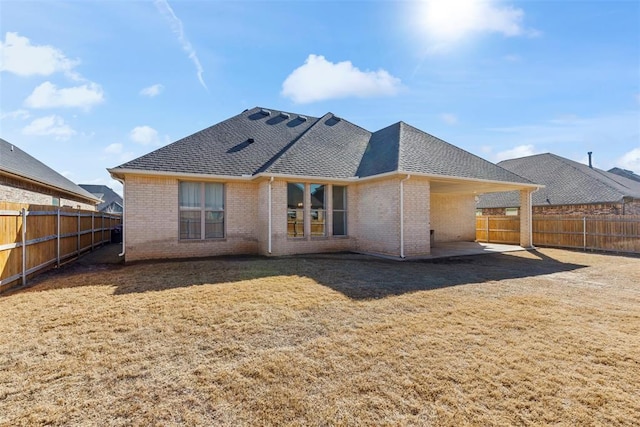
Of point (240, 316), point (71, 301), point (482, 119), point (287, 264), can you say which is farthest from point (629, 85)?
point (71, 301)

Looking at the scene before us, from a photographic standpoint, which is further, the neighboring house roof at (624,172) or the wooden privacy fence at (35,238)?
the neighboring house roof at (624,172)

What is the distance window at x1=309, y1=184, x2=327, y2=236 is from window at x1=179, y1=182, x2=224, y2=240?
371 cm

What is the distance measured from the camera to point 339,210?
13219 mm

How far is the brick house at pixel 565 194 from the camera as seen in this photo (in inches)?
658

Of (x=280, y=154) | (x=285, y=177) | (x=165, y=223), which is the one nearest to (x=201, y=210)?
(x=165, y=223)

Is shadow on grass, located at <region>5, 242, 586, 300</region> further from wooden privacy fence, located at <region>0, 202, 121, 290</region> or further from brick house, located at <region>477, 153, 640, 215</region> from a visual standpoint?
brick house, located at <region>477, 153, 640, 215</region>

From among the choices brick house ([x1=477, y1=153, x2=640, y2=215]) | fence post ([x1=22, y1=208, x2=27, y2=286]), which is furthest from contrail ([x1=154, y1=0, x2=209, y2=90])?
brick house ([x1=477, y1=153, x2=640, y2=215])

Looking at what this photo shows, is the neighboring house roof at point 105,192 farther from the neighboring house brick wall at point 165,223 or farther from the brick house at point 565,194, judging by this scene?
the brick house at point 565,194

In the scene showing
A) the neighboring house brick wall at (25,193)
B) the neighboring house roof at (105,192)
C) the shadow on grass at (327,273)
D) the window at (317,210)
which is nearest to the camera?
the shadow on grass at (327,273)

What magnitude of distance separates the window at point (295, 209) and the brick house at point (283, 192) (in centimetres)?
4

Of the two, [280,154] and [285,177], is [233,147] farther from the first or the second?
[285,177]

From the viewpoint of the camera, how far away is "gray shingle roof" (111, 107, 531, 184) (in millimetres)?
11633

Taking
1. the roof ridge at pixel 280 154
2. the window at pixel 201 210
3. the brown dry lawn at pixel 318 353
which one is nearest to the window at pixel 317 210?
the roof ridge at pixel 280 154

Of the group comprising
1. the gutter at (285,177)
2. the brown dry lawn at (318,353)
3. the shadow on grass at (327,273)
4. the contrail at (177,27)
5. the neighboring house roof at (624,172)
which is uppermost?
the contrail at (177,27)
